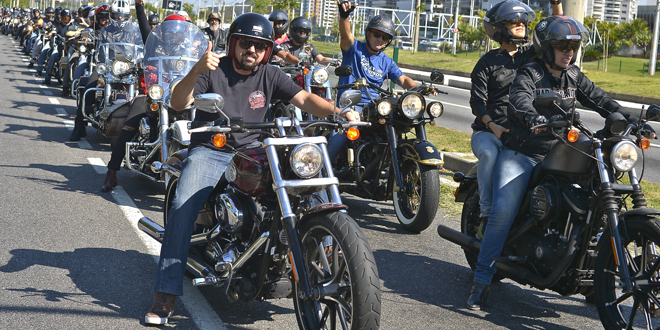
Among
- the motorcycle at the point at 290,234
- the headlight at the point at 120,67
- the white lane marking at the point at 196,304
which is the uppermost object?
the headlight at the point at 120,67

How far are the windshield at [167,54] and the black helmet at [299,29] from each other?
378cm

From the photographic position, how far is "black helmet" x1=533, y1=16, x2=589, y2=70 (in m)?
4.52

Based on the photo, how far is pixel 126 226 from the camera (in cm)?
639

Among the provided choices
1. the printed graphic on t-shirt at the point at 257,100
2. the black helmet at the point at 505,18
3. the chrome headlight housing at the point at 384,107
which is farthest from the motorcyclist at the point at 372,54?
the printed graphic on t-shirt at the point at 257,100

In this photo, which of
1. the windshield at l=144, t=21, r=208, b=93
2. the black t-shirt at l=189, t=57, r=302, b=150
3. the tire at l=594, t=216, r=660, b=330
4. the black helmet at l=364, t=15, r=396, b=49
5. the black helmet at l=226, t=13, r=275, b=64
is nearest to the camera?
the tire at l=594, t=216, r=660, b=330

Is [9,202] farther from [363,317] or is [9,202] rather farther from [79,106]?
[363,317]

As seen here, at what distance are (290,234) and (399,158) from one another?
3336 millimetres

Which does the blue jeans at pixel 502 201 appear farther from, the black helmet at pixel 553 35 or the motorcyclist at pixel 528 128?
the black helmet at pixel 553 35

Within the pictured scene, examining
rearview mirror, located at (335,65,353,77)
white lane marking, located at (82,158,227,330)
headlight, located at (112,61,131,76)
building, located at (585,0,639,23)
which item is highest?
building, located at (585,0,639,23)

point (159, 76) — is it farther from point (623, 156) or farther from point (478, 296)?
point (623, 156)

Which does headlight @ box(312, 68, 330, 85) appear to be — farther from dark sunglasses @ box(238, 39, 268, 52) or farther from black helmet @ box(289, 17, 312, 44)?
dark sunglasses @ box(238, 39, 268, 52)

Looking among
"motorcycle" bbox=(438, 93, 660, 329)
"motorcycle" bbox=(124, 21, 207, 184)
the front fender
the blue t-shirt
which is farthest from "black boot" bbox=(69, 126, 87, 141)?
"motorcycle" bbox=(438, 93, 660, 329)

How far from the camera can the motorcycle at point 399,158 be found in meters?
6.48

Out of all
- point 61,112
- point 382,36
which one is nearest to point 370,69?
point 382,36
